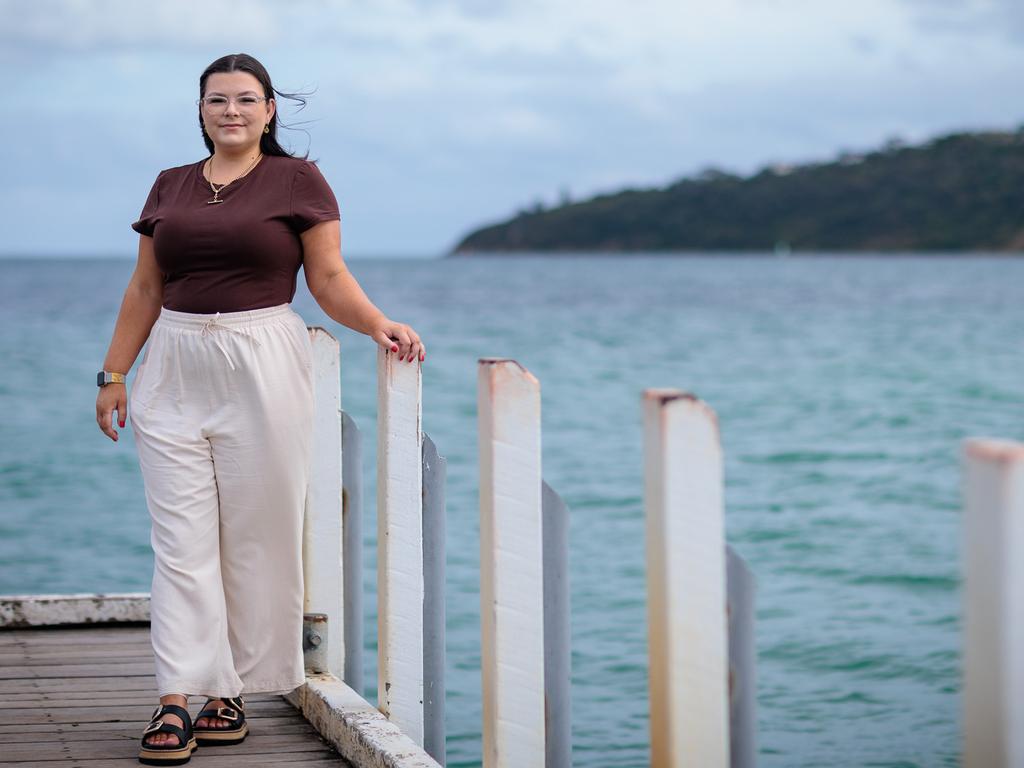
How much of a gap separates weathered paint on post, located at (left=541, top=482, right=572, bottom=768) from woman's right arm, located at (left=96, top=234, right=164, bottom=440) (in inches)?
44.9

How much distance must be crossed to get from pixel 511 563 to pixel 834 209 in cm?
10202

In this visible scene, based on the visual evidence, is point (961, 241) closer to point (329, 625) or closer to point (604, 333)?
point (604, 333)

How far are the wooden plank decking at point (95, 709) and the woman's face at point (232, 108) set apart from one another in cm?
Result: 133

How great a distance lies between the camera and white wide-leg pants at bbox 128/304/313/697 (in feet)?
→ 9.67

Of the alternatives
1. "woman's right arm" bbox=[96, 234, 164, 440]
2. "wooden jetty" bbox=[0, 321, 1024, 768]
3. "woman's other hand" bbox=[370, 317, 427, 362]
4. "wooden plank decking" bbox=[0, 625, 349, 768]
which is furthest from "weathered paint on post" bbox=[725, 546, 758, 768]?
"woman's right arm" bbox=[96, 234, 164, 440]

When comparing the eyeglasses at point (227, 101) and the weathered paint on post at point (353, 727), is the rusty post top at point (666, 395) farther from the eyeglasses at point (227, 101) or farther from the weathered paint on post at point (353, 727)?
the eyeglasses at point (227, 101)

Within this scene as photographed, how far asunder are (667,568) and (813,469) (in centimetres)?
1400

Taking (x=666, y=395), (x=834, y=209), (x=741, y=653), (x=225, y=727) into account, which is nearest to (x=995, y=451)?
(x=666, y=395)

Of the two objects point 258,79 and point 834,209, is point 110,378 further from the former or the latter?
point 834,209

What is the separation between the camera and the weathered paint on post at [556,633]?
2.47 m

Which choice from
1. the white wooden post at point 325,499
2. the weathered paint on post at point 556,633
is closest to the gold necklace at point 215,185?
the white wooden post at point 325,499

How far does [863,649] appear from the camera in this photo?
7.89 metres

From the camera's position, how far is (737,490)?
14.0 metres

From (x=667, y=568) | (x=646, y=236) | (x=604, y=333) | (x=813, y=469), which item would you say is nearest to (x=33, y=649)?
(x=667, y=568)
